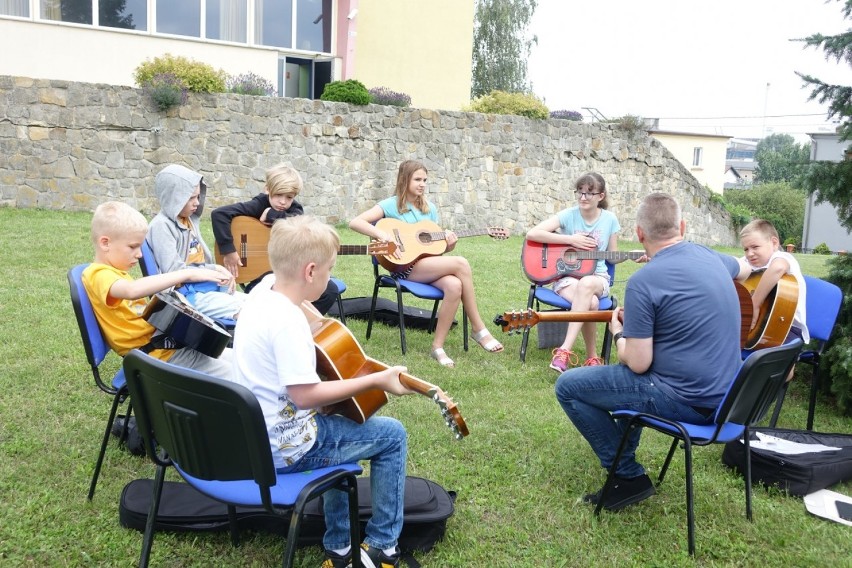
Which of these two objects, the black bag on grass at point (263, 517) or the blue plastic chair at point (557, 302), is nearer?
the black bag on grass at point (263, 517)

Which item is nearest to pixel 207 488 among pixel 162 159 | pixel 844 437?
pixel 844 437

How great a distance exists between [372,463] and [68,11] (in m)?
14.0

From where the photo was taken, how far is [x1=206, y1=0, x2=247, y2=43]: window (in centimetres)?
1504

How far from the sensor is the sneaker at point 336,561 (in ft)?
8.37

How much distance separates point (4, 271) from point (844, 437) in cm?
728

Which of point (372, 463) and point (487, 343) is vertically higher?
point (372, 463)

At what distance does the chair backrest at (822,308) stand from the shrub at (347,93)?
1010 centimetres

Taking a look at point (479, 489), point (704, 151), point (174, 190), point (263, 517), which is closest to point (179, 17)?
point (174, 190)

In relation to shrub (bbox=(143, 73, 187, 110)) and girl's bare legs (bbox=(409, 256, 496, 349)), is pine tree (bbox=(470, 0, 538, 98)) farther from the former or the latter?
girl's bare legs (bbox=(409, 256, 496, 349))

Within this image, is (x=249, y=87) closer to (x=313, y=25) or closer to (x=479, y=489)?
(x=313, y=25)

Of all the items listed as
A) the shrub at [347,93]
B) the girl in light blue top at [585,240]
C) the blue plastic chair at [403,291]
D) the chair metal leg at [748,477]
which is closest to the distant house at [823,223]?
the shrub at [347,93]

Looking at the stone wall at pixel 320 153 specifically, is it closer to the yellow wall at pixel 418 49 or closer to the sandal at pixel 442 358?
the yellow wall at pixel 418 49

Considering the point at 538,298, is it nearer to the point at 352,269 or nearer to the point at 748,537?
the point at 748,537

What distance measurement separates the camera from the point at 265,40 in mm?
15992
